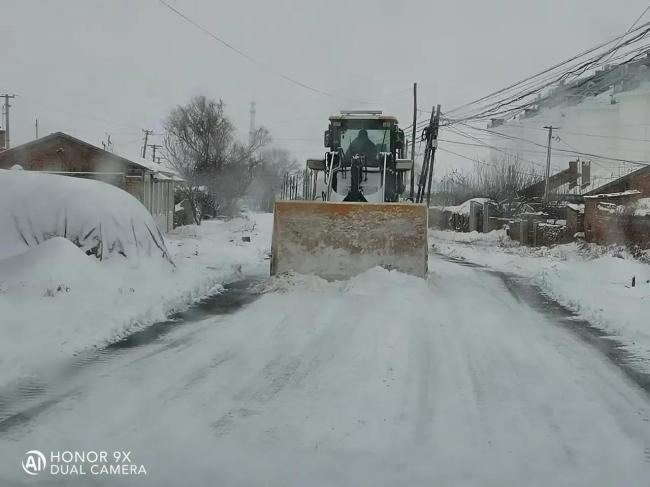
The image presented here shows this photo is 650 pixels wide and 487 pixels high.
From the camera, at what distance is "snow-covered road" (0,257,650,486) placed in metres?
4.24

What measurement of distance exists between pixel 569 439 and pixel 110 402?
132 inches

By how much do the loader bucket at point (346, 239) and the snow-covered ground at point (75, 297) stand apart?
1.65 m

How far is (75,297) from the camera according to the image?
32.3 ft

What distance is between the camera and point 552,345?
8242 mm

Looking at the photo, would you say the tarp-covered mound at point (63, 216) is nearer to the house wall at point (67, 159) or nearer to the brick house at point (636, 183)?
the house wall at point (67, 159)

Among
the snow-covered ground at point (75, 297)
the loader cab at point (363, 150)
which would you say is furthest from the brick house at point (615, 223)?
the snow-covered ground at point (75, 297)

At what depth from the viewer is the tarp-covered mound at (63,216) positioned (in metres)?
11.8

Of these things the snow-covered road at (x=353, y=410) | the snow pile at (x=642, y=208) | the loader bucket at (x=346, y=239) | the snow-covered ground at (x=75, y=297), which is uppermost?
the snow pile at (x=642, y=208)

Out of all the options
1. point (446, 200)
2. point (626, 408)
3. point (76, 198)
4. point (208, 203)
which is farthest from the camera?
point (446, 200)

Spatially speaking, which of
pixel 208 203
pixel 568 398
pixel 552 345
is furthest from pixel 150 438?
pixel 208 203

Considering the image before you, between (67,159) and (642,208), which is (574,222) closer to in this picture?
(642,208)

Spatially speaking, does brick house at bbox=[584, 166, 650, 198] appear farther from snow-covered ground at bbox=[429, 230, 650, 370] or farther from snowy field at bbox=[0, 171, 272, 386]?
snowy field at bbox=[0, 171, 272, 386]

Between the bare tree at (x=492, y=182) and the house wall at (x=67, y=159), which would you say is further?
the bare tree at (x=492, y=182)

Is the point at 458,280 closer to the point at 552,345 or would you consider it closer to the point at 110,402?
the point at 552,345
